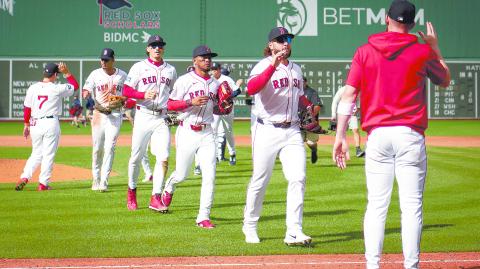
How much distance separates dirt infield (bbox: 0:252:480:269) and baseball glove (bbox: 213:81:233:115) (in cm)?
255

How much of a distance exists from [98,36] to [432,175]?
24709mm

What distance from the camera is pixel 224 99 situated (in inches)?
386

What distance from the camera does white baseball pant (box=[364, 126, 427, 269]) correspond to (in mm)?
6039

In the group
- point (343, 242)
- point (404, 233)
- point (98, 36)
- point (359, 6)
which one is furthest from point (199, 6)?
point (404, 233)

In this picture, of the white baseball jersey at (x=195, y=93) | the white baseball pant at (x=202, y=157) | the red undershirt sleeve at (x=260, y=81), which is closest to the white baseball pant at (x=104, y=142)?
the white baseball pant at (x=202, y=157)

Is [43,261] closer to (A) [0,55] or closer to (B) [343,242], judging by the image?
(B) [343,242]

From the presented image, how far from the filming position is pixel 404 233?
6.10 m

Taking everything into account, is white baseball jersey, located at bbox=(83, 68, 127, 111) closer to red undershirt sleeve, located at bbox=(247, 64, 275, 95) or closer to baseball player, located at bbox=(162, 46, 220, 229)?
baseball player, located at bbox=(162, 46, 220, 229)

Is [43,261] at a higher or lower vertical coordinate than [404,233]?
lower

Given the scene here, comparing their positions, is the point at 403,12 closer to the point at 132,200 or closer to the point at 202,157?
the point at 202,157

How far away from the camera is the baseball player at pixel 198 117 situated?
973cm

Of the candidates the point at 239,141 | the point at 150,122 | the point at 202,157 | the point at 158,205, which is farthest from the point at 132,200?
the point at 239,141

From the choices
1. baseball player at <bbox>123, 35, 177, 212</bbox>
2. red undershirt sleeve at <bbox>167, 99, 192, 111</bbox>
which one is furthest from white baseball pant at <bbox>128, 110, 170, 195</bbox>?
red undershirt sleeve at <bbox>167, 99, 192, 111</bbox>

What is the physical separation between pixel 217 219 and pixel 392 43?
4.99 m
